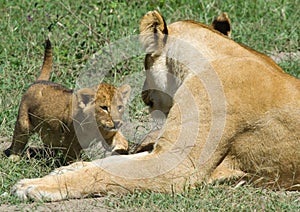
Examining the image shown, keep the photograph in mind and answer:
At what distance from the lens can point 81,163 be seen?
4.63 metres

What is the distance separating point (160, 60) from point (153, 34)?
→ 0.16m

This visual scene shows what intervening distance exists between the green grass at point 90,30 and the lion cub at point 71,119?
326 mm

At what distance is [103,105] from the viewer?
5.05m

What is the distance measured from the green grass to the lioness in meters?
1.02

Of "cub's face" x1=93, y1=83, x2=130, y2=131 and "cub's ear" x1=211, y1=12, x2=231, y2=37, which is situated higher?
"cub's ear" x1=211, y1=12, x2=231, y2=37

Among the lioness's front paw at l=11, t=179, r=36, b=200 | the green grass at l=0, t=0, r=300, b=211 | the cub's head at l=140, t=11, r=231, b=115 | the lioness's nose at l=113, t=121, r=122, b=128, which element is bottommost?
the green grass at l=0, t=0, r=300, b=211

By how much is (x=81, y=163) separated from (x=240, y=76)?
108 centimetres

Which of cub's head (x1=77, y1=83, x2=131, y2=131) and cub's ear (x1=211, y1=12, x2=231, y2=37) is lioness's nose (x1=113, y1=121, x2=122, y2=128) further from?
Result: cub's ear (x1=211, y1=12, x2=231, y2=37)

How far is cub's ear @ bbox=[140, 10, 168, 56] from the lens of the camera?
15.2ft

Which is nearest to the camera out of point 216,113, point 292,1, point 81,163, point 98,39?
point 216,113

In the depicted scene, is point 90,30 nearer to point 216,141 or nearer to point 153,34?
point 153,34

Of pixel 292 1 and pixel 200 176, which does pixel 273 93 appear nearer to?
pixel 200 176

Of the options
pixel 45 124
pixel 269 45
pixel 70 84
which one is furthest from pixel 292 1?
pixel 45 124

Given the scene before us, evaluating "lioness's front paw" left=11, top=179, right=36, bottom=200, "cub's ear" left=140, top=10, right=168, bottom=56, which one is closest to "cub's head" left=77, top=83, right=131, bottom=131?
"cub's ear" left=140, top=10, right=168, bottom=56
